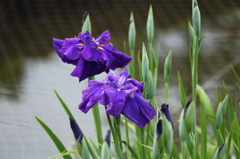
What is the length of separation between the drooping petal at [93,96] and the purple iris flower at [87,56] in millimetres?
24

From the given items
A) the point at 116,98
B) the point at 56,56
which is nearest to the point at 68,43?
the point at 116,98

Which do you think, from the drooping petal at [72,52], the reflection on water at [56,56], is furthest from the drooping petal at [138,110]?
the reflection on water at [56,56]

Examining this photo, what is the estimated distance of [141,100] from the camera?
0.65 m

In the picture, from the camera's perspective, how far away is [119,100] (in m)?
0.63

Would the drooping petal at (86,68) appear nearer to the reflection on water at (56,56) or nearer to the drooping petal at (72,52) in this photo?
the drooping petal at (72,52)

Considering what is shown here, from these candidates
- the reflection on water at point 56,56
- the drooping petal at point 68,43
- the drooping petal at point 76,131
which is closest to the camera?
the drooping petal at point 76,131

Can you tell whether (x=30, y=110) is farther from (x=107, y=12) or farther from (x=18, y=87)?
(x=107, y=12)

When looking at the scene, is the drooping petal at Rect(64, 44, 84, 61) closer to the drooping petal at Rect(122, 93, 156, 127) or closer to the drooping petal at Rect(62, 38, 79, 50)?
the drooping petal at Rect(62, 38, 79, 50)

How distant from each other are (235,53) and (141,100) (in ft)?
5.87

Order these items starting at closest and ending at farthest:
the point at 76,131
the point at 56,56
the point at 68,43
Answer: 1. the point at 76,131
2. the point at 68,43
3. the point at 56,56

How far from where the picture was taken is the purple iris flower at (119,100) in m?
0.63

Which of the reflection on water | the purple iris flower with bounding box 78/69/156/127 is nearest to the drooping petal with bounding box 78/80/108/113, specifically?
the purple iris flower with bounding box 78/69/156/127

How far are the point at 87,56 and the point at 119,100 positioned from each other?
0.10 metres

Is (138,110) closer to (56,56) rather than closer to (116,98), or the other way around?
(116,98)
